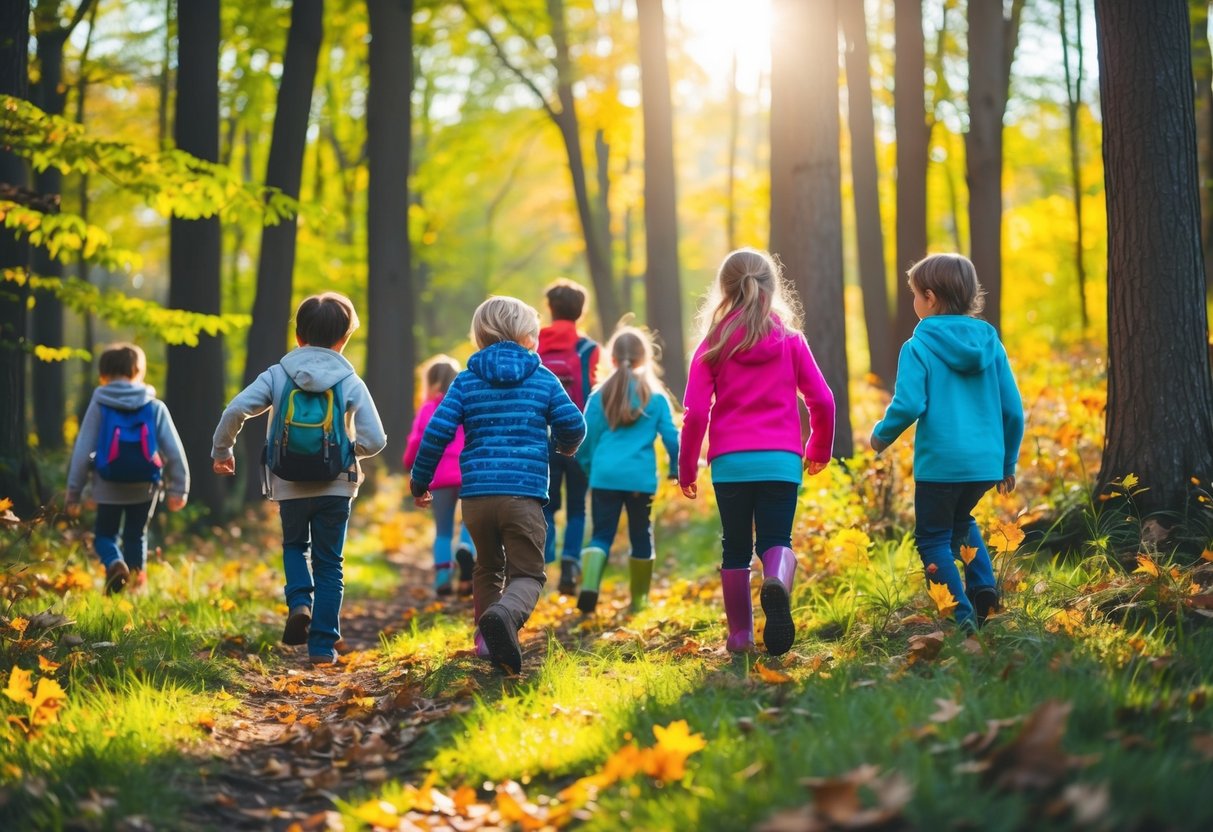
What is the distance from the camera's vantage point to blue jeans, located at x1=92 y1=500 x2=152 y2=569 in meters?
7.54

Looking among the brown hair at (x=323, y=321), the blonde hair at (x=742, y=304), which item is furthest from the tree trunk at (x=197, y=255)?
the blonde hair at (x=742, y=304)

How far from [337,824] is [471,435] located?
2357mm

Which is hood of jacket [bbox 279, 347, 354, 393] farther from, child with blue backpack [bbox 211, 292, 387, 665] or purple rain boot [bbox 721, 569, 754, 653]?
purple rain boot [bbox 721, 569, 754, 653]

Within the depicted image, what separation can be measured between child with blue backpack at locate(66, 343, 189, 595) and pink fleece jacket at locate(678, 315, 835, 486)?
398 cm

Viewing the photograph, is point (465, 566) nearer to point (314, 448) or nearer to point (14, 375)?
point (314, 448)

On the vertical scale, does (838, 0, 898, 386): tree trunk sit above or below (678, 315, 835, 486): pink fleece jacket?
above

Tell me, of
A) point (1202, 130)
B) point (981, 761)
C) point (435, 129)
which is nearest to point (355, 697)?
point (981, 761)

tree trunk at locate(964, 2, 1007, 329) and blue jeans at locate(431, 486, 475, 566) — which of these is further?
tree trunk at locate(964, 2, 1007, 329)

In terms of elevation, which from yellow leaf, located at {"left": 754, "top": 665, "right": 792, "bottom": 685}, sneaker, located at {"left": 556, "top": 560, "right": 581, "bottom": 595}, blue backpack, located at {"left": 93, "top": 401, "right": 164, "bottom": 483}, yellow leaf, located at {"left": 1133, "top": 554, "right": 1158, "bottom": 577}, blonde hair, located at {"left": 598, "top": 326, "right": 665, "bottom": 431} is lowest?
sneaker, located at {"left": 556, "top": 560, "right": 581, "bottom": 595}

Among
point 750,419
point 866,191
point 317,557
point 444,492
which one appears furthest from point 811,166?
point 866,191

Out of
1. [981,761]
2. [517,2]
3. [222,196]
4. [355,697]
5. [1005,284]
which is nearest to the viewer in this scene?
[981,761]

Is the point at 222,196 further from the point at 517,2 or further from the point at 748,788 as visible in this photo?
the point at 517,2

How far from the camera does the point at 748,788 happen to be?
2.89 m

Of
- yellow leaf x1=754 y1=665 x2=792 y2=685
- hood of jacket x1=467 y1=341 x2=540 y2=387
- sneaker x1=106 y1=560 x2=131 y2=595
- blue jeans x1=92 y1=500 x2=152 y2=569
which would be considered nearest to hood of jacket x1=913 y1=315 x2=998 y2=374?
yellow leaf x1=754 y1=665 x2=792 y2=685
